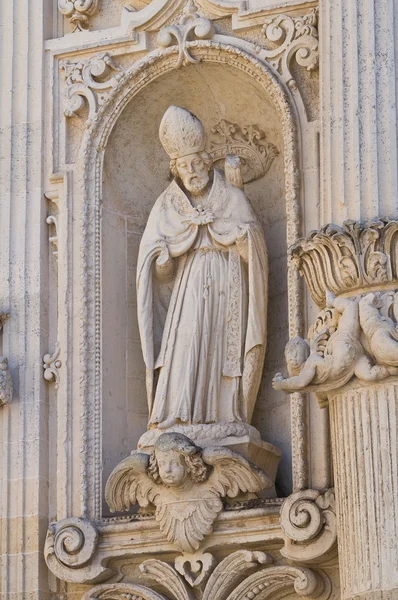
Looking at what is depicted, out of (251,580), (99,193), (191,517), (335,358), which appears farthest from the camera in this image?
(99,193)

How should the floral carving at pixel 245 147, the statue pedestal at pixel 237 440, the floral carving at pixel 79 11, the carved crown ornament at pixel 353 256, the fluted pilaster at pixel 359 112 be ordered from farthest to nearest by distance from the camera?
the floral carving at pixel 79 11
the floral carving at pixel 245 147
the statue pedestal at pixel 237 440
the fluted pilaster at pixel 359 112
the carved crown ornament at pixel 353 256

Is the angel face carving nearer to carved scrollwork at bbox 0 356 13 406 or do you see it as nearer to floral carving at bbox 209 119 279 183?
floral carving at bbox 209 119 279 183

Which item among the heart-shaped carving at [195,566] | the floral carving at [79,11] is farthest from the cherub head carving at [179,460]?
the floral carving at [79,11]

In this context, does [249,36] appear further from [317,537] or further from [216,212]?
[317,537]

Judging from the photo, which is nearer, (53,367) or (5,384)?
(5,384)

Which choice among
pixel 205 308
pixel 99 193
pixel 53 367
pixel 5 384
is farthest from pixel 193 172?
pixel 5 384

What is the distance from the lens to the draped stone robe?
1295 centimetres

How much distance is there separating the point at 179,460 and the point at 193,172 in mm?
1861

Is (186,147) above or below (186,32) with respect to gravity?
below

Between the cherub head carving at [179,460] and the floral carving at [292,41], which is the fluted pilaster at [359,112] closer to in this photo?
the floral carving at [292,41]

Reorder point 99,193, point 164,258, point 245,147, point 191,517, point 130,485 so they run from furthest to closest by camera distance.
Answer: point 245,147 → point 99,193 → point 164,258 → point 130,485 → point 191,517

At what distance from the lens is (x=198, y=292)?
13148 millimetres

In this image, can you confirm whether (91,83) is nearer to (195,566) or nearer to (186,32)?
(186,32)

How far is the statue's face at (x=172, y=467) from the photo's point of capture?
41.2 ft
